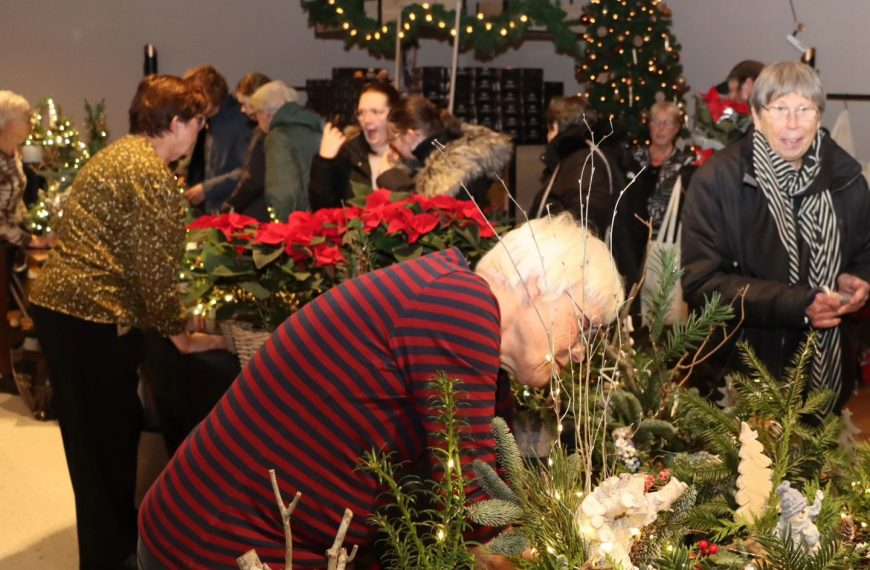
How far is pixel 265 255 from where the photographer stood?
8.95 ft

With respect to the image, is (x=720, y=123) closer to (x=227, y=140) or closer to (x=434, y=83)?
(x=227, y=140)

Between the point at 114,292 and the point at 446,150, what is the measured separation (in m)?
1.21

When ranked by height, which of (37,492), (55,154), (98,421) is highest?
(55,154)

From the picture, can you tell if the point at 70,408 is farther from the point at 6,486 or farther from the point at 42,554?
the point at 6,486

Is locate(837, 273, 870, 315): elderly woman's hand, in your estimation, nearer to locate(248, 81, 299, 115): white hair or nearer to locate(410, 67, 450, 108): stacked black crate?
locate(248, 81, 299, 115): white hair

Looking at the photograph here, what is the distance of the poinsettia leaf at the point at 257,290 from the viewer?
2.73 metres

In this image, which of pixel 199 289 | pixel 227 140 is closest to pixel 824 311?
pixel 199 289

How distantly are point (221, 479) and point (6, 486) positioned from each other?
124 inches

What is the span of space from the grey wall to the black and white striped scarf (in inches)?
220

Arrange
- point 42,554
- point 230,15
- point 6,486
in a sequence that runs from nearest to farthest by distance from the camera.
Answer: point 42,554, point 6,486, point 230,15

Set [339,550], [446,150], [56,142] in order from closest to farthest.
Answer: [339,550] → [446,150] → [56,142]

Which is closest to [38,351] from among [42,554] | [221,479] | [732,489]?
[42,554]

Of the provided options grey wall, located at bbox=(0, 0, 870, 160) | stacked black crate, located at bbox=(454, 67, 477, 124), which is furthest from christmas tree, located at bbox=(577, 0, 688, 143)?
grey wall, located at bbox=(0, 0, 870, 160)

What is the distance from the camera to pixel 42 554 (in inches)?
145
